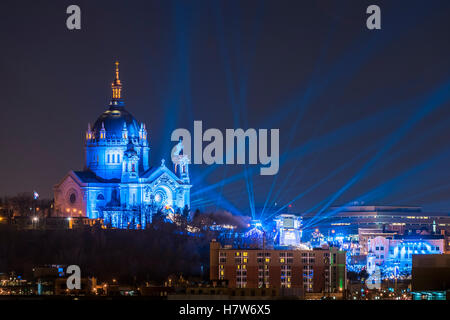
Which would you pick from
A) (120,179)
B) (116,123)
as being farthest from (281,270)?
(116,123)

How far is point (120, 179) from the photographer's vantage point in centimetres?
19275

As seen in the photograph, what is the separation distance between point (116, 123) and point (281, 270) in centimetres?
5408

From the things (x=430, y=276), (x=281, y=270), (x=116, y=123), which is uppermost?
(x=116, y=123)

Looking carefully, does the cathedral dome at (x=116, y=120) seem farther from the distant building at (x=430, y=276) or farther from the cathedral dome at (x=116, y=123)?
the distant building at (x=430, y=276)

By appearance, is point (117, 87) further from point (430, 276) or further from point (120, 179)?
point (430, 276)

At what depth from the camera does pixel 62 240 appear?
16988 centimetres

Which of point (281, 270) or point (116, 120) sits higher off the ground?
point (116, 120)

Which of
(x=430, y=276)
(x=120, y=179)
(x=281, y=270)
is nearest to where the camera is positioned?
(x=430, y=276)

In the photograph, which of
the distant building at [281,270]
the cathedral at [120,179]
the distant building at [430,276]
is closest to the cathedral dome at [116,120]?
the cathedral at [120,179]

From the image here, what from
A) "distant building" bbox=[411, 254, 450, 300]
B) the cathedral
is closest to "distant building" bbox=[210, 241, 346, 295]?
"distant building" bbox=[411, 254, 450, 300]

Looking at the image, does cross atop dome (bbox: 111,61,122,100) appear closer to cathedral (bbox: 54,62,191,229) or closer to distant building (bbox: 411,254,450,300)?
cathedral (bbox: 54,62,191,229)

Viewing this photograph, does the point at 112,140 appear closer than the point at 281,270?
No
